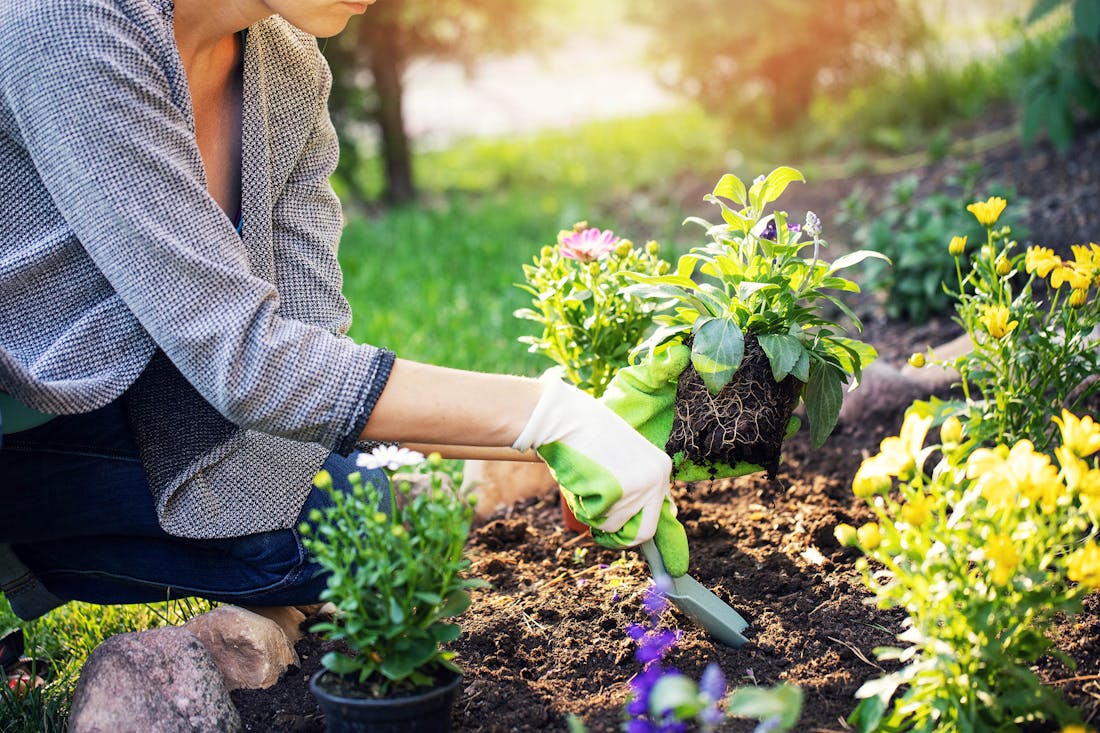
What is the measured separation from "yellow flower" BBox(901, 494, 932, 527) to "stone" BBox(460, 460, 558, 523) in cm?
129

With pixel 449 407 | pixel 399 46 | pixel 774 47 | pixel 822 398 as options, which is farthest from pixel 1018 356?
pixel 399 46

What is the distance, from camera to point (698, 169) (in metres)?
5.78

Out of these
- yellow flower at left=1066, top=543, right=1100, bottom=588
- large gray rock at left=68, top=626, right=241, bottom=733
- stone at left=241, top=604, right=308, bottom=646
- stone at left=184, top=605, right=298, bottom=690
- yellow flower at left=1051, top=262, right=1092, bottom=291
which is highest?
yellow flower at left=1051, top=262, right=1092, bottom=291

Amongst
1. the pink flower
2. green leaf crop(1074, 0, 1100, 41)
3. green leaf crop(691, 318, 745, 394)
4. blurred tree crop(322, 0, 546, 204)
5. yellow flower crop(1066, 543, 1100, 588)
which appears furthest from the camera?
blurred tree crop(322, 0, 546, 204)

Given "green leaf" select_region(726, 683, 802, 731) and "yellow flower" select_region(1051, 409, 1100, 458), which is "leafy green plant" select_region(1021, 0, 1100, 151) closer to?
"yellow flower" select_region(1051, 409, 1100, 458)

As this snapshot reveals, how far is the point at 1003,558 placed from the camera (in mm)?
1182

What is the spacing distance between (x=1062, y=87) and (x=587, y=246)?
2.50 metres

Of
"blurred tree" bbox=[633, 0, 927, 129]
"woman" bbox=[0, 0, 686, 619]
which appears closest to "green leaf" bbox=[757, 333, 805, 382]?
"woman" bbox=[0, 0, 686, 619]

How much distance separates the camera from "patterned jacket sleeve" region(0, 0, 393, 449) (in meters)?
1.40

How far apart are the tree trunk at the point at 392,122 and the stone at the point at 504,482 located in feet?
11.7

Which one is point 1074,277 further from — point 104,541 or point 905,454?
point 104,541

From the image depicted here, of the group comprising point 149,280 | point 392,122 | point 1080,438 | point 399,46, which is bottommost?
point 392,122

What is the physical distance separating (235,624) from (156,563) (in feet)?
0.76

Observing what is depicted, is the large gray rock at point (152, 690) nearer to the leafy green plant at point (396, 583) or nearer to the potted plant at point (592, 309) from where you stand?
the leafy green plant at point (396, 583)
